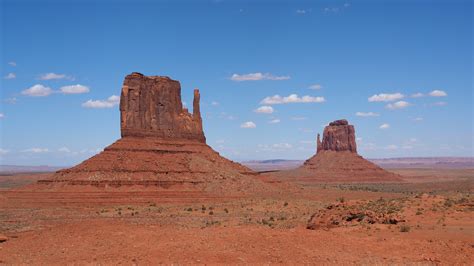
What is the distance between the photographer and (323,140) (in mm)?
161625

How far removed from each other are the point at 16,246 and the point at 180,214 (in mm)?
23412

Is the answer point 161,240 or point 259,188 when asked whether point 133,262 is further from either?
point 259,188

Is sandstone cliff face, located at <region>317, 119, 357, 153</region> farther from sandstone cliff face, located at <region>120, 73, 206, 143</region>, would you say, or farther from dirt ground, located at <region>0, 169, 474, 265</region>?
dirt ground, located at <region>0, 169, 474, 265</region>

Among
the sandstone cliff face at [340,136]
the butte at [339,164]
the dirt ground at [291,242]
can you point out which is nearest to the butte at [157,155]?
the dirt ground at [291,242]

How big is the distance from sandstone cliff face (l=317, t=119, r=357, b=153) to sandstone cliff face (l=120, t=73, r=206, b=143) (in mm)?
84438

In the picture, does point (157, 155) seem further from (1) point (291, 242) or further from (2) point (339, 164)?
(2) point (339, 164)

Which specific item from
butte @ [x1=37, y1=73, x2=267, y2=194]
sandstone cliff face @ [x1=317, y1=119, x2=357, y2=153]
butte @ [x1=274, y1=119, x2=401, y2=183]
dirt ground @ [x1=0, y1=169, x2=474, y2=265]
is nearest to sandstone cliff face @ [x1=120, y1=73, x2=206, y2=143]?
butte @ [x1=37, y1=73, x2=267, y2=194]

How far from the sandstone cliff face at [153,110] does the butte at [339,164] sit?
69550mm

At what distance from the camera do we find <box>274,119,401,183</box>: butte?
142625 millimetres

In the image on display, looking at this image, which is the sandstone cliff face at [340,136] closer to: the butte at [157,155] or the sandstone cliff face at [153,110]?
the butte at [157,155]

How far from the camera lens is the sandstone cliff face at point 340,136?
155m

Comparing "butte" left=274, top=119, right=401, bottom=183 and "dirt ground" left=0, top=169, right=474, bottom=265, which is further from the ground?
"butte" left=274, top=119, right=401, bottom=183

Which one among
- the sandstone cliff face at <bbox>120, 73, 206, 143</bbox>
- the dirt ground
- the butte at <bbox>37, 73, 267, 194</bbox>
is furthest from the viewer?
the sandstone cliff face at <bbox>120, 73, 206, 143</bbox>

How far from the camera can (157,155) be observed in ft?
233
